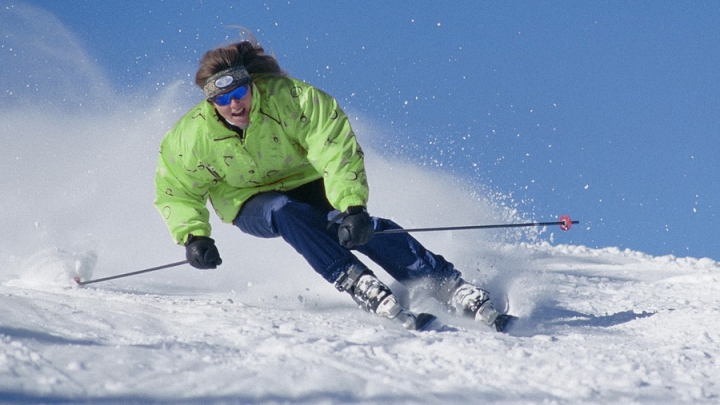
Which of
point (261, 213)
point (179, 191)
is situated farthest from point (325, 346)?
point (179, 191)

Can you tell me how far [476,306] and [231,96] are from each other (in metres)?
1.54

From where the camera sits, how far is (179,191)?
139 inches

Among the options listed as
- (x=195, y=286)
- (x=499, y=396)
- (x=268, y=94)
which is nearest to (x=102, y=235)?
(x=195, y=286)

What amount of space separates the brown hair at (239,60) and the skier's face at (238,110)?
0.57ft

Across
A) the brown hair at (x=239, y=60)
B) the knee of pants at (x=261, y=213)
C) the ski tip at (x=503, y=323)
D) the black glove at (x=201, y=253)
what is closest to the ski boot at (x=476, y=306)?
the ski tip at (x=503, y=323)

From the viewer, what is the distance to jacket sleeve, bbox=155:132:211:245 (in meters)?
3.46

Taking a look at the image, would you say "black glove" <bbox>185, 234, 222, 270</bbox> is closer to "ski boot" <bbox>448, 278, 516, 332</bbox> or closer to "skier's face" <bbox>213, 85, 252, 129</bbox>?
"skier's face" <bbox>213, 85, 252, 129</bbox>

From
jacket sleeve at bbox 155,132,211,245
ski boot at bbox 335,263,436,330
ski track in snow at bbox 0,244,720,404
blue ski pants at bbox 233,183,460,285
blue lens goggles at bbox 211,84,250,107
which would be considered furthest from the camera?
jacket sleeve at bbox 155,132,211,245

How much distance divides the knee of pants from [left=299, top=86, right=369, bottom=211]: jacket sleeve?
277mm

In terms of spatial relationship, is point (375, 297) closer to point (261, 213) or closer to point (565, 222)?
point (261, 213)

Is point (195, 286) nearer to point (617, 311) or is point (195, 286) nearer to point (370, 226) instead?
point (370, 226)

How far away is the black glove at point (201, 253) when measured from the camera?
3.40 meters

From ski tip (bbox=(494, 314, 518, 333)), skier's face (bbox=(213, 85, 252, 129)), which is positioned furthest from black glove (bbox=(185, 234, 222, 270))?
ski tip (bbox=(494, 314, 518, 333))

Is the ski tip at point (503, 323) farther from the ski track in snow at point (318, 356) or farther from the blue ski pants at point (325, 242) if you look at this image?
the blue ski pants at point (325, 242)
